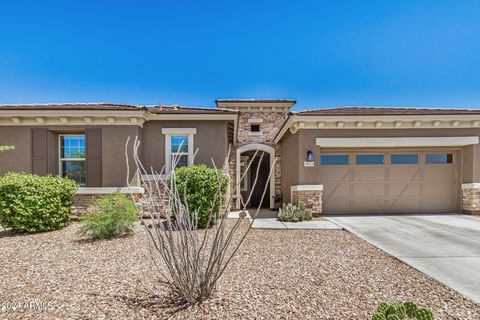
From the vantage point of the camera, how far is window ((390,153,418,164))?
902 centimetres

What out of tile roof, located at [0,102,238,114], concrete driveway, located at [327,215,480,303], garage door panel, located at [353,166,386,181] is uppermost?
tile roof, located at [0,102,238,114]

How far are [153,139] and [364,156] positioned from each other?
312 inches

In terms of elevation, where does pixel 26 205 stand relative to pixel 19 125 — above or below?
below

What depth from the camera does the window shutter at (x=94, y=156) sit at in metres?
8.28

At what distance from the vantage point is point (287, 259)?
437 cm

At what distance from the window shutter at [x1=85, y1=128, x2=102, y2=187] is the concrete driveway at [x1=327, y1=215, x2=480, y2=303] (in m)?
8.12

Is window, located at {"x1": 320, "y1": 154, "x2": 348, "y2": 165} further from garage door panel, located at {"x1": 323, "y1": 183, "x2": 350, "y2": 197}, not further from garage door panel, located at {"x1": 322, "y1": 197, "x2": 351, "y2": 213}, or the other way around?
garage door panel, located at {"x1": 322, "y1": 197, "x2": 351, "y2": 213}

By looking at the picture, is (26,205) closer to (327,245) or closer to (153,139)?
(153,139)

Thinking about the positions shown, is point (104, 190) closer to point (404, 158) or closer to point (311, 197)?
point (311, 197)

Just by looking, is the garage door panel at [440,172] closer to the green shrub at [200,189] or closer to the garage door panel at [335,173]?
the garage door panel at [335,173]

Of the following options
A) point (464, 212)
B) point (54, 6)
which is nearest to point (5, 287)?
point (54, 6)

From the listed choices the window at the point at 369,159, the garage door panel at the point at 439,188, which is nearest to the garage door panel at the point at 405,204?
the garage door panel at the point at 439,188

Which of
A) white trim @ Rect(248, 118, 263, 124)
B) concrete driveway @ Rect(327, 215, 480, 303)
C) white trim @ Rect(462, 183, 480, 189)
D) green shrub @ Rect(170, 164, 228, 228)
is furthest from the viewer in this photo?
white trim @ Rect(248, 118, 263, 124)

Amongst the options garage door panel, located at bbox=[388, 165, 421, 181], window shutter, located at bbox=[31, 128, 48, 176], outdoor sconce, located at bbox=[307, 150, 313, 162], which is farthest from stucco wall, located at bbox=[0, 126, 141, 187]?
garage door panel, located at bbox=[388, 165, 421, 181]
